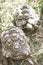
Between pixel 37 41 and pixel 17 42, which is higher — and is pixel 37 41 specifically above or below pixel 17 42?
below

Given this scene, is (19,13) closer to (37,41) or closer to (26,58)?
(37,41)

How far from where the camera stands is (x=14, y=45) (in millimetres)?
2793

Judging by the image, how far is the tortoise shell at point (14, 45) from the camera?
2808mm

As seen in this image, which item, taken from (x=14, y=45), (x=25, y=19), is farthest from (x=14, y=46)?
(x=25, y=19)

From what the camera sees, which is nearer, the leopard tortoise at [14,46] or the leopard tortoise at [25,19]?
the leopard tortoise at [14,46]

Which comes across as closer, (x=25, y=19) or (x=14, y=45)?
(x=14, y=45)

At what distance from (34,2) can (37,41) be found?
164cm

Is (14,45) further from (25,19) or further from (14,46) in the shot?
(25,19)

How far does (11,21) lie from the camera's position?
12.2ft

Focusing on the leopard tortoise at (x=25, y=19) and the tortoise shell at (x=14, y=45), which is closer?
the tortoise shell at (x=14, y=45)

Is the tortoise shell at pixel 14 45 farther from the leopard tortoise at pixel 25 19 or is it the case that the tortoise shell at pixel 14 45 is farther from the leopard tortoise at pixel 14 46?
the leopard tortoise at pixel 25 19

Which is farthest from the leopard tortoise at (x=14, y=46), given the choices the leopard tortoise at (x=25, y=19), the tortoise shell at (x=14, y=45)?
the leopard tortoise at (x=25, y=19)

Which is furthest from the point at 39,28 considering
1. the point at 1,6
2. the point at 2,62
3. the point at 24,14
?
the point at 1,6

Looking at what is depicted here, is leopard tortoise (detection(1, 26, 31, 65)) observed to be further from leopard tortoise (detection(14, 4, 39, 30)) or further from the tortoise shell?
leopard tortoise (detection(14, 4, 39, 30))
